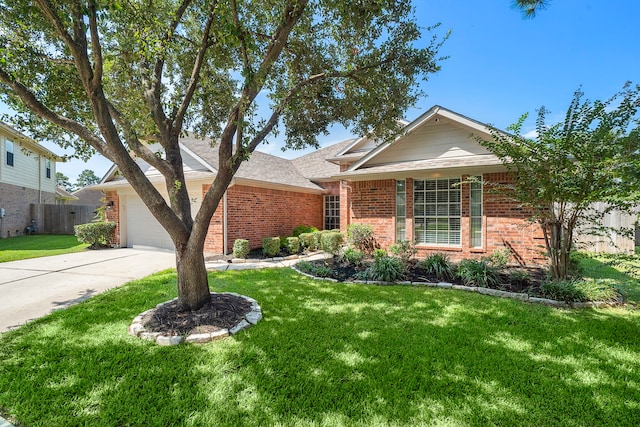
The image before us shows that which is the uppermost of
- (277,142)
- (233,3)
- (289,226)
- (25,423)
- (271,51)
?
(233,3)

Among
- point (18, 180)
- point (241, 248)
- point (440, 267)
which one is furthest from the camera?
point (18, 180)

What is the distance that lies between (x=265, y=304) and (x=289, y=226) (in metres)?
8.22

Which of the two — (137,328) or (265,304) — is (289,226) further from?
(137,328)

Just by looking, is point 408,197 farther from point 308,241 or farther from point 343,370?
point 343,370

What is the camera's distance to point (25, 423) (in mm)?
2473

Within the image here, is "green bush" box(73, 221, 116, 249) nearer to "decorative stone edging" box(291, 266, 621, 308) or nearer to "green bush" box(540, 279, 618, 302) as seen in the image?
"decorative stone edging" box(291, 266, 621, 308)

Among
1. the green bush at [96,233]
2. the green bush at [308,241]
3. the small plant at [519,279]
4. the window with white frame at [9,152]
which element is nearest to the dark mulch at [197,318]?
the small plant at [519,279]

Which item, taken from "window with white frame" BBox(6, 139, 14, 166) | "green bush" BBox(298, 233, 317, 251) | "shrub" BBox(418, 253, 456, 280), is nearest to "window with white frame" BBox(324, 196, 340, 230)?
"green bush" BBox(298, 233, 317, 251)

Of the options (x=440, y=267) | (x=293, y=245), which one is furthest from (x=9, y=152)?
(x=440, y=267)

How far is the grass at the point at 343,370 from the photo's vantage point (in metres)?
2.56

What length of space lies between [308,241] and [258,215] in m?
A: 2.35

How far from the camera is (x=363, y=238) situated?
1026 centimetres

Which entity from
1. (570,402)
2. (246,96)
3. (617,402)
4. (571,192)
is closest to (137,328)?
(246,96)

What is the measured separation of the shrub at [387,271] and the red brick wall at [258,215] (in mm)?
5872
